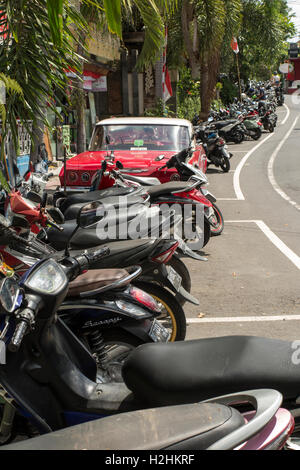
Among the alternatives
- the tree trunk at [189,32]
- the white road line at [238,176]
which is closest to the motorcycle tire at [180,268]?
the white road line at [238,176]

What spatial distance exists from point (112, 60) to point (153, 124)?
48.7 feet

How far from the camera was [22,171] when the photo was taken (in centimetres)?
1100

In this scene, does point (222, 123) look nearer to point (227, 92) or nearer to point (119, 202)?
point (119, 202)

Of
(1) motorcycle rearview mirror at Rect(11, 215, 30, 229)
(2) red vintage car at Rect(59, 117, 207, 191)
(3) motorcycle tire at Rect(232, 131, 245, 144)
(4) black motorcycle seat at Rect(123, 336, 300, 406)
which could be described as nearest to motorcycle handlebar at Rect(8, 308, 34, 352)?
(4) black motorcycle seat at Rect(123, 336, 300, 406)

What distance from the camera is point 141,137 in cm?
970

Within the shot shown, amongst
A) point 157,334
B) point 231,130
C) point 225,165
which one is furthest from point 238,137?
point 157,334

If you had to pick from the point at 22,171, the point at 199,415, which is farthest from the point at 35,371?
the point at 22,171

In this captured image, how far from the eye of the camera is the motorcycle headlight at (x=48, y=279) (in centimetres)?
262

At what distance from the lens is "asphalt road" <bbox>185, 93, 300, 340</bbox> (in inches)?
211

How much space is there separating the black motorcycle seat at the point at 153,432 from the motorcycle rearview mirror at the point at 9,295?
68 cm

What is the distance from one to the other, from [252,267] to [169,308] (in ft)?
9.66

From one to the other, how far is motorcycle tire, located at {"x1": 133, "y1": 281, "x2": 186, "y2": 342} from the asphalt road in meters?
0.57
